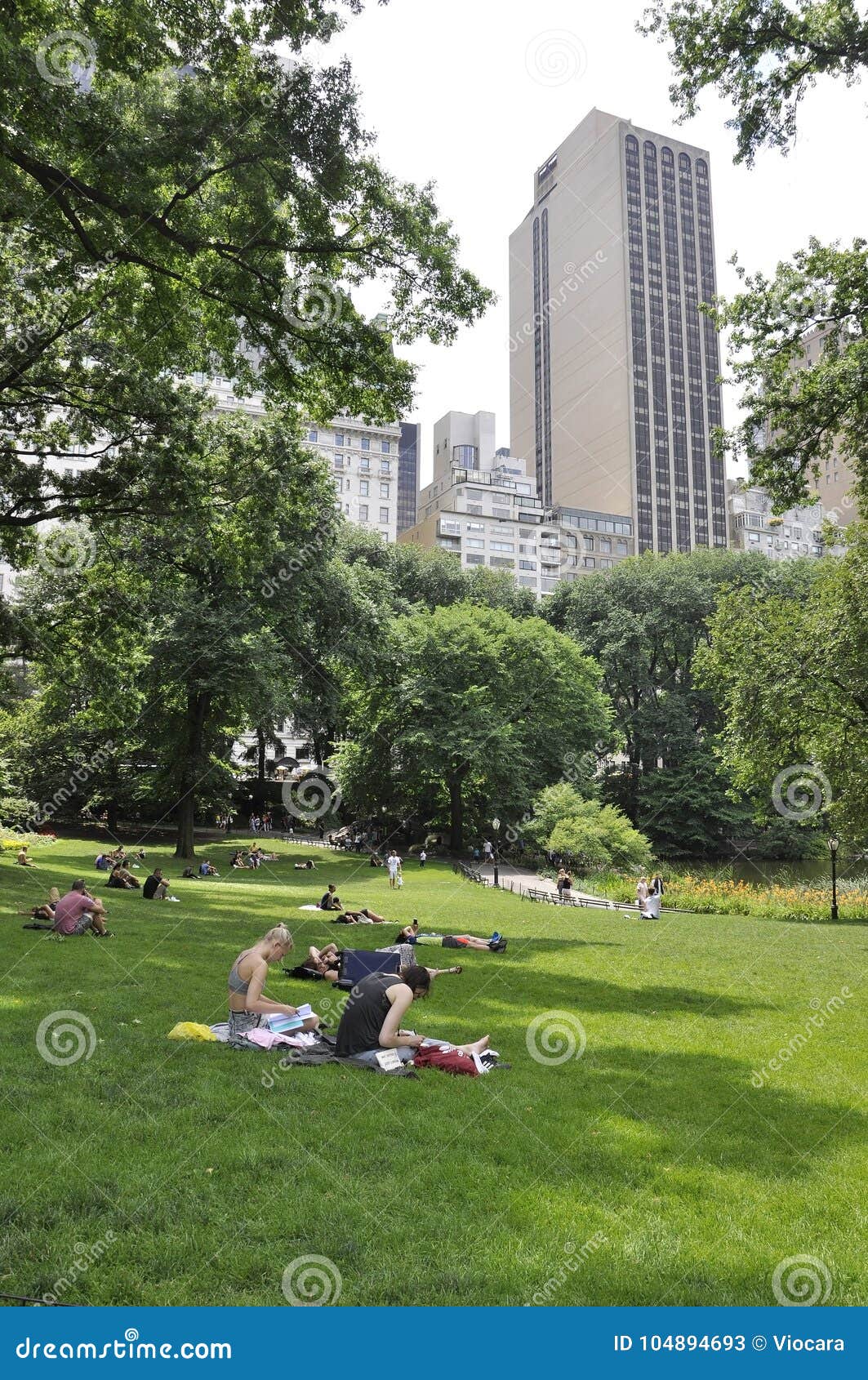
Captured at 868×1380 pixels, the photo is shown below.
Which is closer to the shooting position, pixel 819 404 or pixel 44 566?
pixel 819 404

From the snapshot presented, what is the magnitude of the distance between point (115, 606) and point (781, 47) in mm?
17219

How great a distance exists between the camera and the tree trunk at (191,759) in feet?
113

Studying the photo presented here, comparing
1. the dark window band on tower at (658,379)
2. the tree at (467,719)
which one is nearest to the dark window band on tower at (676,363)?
the dark window band on tower at (658,379)

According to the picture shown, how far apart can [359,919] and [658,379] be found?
443 feet

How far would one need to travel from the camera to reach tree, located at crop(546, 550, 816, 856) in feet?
191

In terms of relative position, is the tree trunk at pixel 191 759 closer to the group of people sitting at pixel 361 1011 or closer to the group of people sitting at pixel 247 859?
the group of people sitting at pixel 247 859

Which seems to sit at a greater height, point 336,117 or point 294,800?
point 336,117

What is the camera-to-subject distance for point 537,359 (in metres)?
161

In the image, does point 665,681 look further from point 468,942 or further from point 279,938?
point 279,938

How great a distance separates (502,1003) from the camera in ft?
36.4

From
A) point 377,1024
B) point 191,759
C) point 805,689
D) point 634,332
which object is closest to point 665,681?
point 805,689

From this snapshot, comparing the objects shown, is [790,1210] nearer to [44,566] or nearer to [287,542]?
[44,566]

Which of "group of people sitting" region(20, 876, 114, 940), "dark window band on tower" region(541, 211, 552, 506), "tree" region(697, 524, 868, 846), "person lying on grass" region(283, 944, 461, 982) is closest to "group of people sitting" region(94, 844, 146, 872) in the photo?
"group of people sitting" region(20, 876, 114, 940)

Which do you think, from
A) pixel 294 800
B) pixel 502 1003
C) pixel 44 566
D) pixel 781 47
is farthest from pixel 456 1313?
pixel 294 800
